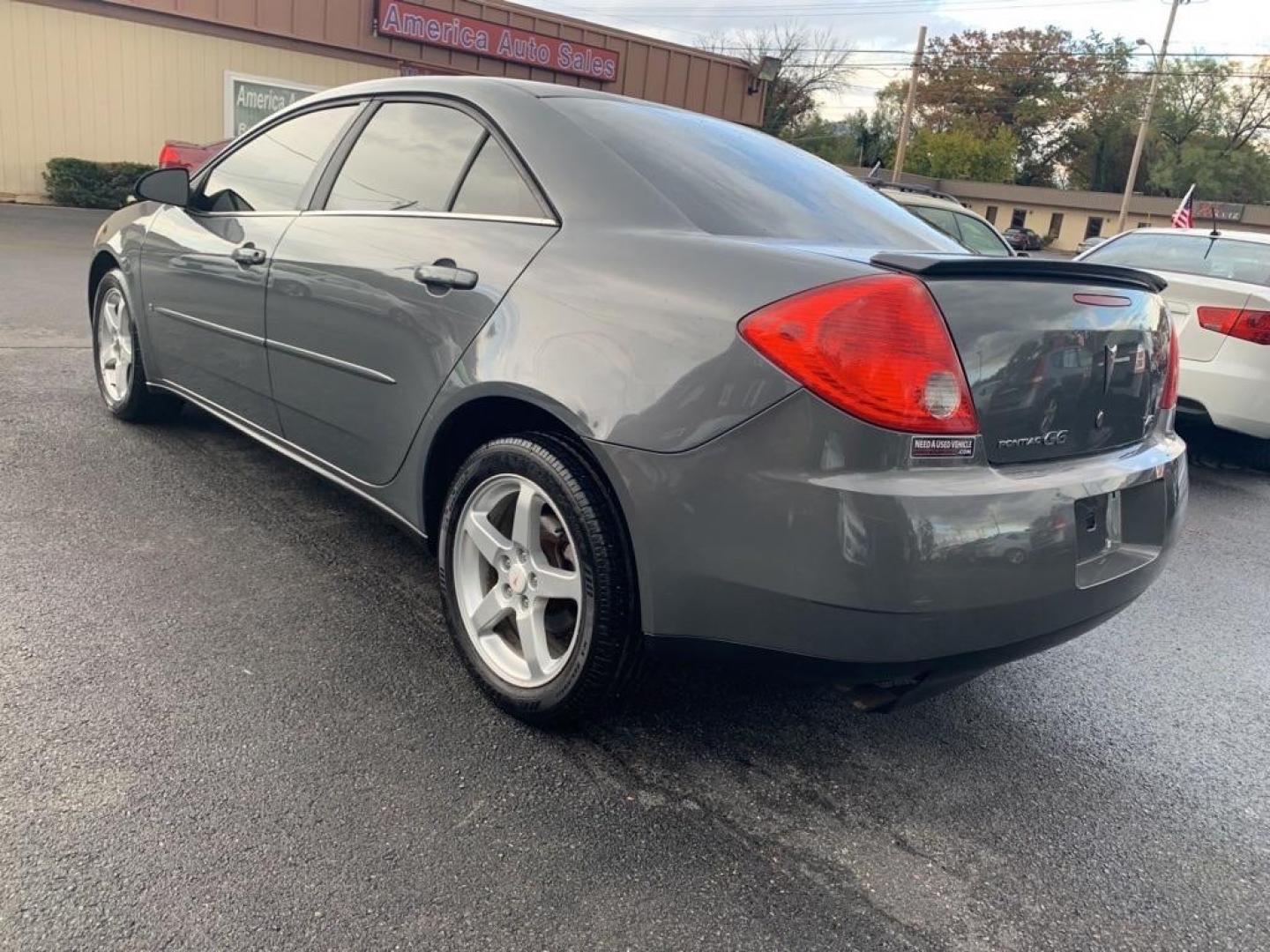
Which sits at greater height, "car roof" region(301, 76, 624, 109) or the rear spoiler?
"car roof" region(301, 76, 624, 109)

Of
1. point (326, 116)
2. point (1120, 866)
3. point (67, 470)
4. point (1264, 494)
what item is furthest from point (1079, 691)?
point (67, 470)

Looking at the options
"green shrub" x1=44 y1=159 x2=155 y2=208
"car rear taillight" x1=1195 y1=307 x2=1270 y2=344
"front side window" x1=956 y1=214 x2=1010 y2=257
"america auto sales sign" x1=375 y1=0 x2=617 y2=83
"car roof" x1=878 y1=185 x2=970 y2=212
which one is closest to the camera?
"car rear taillight" x1=1195 y1=307 x2=1270 y2=344

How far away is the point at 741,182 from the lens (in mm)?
2668

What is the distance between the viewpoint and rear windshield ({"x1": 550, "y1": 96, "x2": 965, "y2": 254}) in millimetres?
2459

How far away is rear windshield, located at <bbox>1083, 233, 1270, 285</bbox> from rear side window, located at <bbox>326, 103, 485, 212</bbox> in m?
4.08

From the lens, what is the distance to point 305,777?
2.17 meters

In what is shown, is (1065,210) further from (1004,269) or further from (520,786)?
(520,786)

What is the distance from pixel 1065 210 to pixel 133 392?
54.2m

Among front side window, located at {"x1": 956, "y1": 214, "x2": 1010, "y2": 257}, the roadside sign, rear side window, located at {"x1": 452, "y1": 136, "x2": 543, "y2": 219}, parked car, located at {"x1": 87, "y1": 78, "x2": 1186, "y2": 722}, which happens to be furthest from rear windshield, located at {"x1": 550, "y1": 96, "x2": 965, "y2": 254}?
the roadside sign

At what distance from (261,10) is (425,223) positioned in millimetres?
16876

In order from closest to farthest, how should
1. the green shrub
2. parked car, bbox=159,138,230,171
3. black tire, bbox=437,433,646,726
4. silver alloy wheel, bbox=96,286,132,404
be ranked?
1. black tire, bbox=437,433,646,726
2. silver alloy wheel, bbox=96,286,132,404
3. parked car, bbox=159,138,230,171
4. the green shrub

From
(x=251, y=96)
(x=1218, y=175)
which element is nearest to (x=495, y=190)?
(x=251, y=96)

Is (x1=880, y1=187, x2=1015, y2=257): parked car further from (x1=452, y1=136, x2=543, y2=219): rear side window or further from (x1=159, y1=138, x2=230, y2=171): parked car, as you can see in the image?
(x1=159, y1=138, x2=230, y2=171): parked car

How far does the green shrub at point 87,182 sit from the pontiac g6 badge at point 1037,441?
55.6ft
